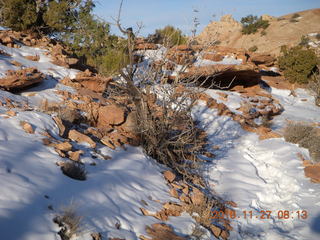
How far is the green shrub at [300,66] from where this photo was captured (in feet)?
46.3

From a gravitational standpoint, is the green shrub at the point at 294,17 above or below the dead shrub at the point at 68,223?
above

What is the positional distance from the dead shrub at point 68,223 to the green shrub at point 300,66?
14.1m

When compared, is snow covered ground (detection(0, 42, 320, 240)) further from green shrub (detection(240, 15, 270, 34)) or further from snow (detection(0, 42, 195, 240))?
green shrub (detection(240, 15, 270, 34))

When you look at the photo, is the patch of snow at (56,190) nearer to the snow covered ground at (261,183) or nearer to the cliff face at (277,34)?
the snow covered ground at (261,183)

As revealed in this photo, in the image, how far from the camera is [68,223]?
8.14 ft

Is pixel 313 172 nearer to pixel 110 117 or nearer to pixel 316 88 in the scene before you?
pixel 110 117

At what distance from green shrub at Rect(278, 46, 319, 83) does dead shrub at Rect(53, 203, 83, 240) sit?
14.1m

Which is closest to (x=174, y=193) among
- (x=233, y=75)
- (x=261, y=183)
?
(x=261, y=183)

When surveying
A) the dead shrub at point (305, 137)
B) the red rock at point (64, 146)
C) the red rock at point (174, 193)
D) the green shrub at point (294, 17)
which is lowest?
the red rock at point (174, 193)

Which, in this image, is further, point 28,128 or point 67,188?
point 28,128

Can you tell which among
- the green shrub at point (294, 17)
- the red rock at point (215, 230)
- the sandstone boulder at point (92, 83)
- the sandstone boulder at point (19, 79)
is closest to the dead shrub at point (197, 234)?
the red rock at point (215, 230)

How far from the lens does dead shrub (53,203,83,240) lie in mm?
2410

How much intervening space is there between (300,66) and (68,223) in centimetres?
1440
